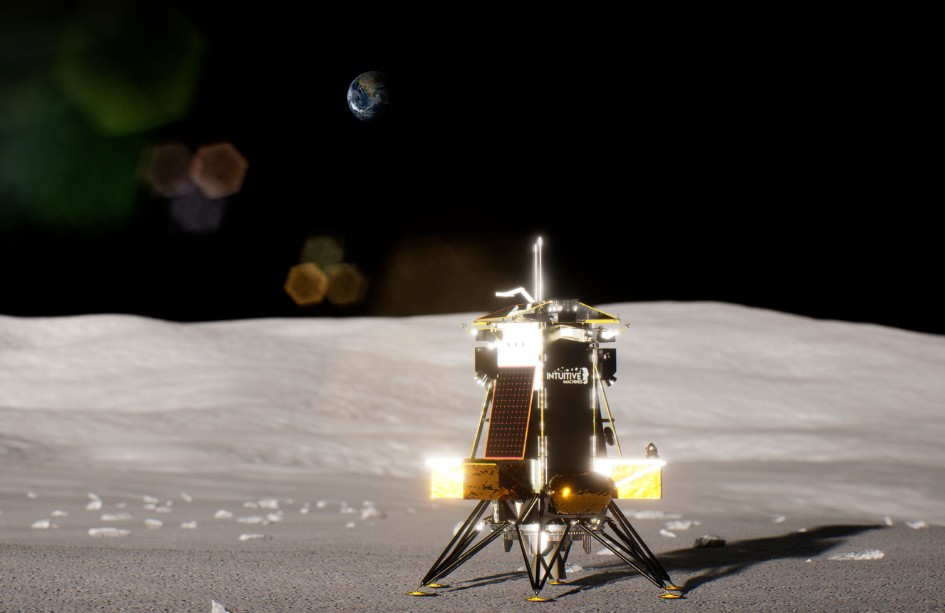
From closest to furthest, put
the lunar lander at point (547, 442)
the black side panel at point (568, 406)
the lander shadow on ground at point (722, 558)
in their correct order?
the lunar lander at point (547, 442) < the black side panel at point (568, 406) < the lander shadow on ground at point (722, 558)

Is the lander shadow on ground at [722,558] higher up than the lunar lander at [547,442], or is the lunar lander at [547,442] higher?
the lunar lander at [547,442]

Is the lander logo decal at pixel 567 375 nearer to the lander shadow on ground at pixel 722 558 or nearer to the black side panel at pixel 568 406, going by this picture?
the black side panel at pixel 568 406

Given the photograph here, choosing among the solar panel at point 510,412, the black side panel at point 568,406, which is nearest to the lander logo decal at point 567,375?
the black side panel at point 568,406

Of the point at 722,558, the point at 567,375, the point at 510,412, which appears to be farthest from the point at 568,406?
the point at 722,558

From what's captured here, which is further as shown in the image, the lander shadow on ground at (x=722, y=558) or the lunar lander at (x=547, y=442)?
the lander shadow on ground at (x=722, y=558)

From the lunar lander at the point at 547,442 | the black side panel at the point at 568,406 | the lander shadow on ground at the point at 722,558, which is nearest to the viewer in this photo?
the lunar lander at the point at 547,442

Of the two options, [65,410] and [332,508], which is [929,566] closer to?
[332,508]

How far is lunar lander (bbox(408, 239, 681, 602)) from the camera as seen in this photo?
5582 mm

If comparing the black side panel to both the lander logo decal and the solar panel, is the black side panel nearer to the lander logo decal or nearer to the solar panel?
the lander logo decal

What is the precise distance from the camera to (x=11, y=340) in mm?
26219

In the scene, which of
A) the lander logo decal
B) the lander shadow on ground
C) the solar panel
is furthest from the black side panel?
the lander shadow on ground

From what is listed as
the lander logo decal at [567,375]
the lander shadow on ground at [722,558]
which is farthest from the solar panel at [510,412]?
the lander shadow on ground at [722,558]

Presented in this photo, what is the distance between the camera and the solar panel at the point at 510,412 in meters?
5.62

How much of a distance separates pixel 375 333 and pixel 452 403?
7278 mm
